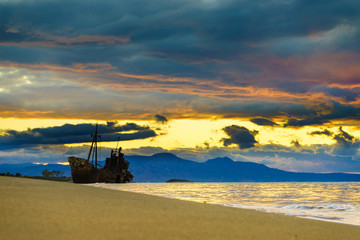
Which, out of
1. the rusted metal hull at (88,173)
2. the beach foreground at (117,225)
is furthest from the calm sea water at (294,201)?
the rusted metal hull at (88,173)

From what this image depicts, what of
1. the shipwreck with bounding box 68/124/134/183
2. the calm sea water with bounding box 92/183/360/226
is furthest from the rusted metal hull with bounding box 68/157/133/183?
the calm sea water with bounding box 92/183/360/226

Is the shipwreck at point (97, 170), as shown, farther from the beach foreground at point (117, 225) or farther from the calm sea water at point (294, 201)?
the beach foreground at point (117, 225)

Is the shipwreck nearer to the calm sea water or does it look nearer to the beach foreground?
the calm sea water

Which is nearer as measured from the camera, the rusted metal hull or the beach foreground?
the beach foreground

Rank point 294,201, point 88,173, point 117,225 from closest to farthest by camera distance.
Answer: point 117,225
point 294,201
point 88,173

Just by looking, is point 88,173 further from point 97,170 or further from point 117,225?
point 117,225

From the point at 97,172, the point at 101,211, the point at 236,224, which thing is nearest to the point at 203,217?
the point at 236,224

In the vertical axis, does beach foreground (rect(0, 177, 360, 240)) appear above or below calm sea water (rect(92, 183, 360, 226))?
above

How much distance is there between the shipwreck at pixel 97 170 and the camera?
394 ft

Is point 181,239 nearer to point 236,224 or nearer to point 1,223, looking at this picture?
point 236,224

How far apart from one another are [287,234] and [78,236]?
4703 millimetres

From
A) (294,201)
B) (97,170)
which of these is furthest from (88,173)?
(294,201)

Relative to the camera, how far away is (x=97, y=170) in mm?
129875

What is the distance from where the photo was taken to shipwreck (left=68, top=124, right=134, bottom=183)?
12006 cm
